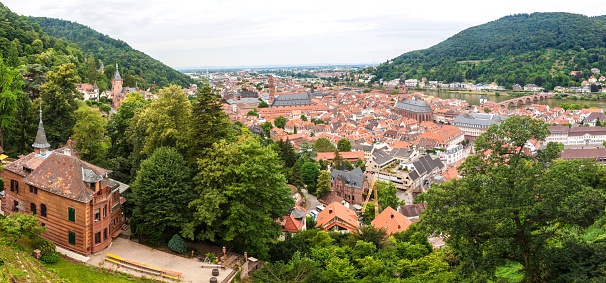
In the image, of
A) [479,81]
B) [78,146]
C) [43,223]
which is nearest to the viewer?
[43,223]

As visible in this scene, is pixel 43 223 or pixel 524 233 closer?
pixel 524 233

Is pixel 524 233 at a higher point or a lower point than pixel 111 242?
higher

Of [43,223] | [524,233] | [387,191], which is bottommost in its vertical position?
[387,191]

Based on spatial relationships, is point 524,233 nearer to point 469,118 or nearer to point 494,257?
point 494,257

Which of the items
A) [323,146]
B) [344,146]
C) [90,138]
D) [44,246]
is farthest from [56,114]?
[344,146]

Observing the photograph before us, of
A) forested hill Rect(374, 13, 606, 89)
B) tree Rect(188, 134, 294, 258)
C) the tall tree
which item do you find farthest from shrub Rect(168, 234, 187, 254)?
forested hill Rect(374, 13, 606, 89)

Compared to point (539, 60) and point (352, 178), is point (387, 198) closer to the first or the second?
point (352, 178)

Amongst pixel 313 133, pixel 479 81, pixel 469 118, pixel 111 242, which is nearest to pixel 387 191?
pixel 111 242

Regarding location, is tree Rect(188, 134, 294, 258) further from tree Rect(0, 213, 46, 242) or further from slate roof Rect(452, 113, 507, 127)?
slate roof Rect(452, 113, 507, 127)
